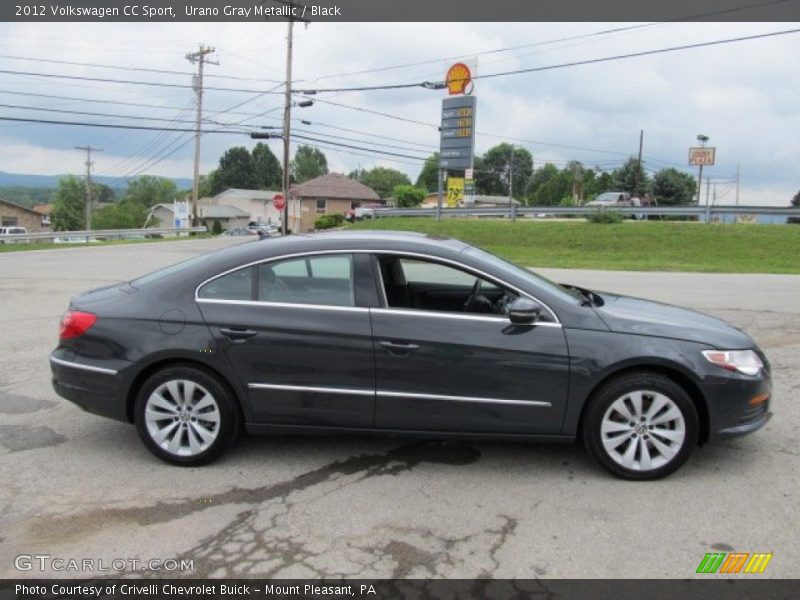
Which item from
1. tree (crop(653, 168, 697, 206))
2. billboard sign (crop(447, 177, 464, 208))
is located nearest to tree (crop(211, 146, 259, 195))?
tree (crop(653, 168, 697, 206))

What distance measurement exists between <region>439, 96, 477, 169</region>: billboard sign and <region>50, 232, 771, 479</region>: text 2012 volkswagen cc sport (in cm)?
3681

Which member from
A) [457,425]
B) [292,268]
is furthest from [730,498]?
[292,268]

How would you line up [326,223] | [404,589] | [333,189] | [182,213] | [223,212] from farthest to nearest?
1. [223,212]
2. [333,189]
3. [182,213]
4. [326,223]
5. [404,589]

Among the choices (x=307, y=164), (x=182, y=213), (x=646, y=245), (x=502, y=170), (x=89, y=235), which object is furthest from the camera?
(x=307, y=164)

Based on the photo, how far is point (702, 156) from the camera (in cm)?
4850

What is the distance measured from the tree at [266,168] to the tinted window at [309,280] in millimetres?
122332

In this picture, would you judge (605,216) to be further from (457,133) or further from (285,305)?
(285,305)

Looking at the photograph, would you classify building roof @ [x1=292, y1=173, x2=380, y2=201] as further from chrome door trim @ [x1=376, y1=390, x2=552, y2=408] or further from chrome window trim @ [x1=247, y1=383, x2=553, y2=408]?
chrome door trim @ [x1=376, y1=390, x2=552, y2=408]

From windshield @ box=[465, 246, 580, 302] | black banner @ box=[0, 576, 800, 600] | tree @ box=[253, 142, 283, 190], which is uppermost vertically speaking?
tree @ box=[253, 142, 283, 190]

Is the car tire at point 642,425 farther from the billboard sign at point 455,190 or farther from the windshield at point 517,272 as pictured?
the billboard sign at point 455,190

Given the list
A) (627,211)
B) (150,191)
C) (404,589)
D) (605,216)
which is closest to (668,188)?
(627,211)

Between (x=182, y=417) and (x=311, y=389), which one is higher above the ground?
(x=311, y=389)

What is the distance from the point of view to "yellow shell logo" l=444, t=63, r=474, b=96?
3428cm

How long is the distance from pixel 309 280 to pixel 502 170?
384ft
